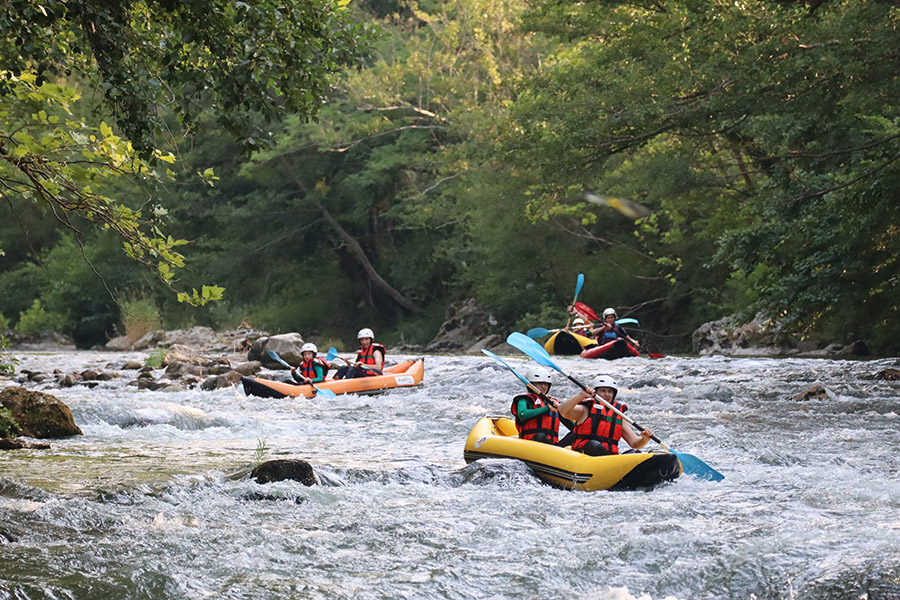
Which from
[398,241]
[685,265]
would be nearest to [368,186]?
[398,241]

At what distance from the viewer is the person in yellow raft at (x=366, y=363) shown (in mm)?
11929

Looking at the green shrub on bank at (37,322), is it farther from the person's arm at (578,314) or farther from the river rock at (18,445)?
the river rock at (18,445)

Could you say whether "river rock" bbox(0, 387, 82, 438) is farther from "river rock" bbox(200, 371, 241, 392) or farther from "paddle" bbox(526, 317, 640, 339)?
"paddle" bbox(526, 317, 640, 339)

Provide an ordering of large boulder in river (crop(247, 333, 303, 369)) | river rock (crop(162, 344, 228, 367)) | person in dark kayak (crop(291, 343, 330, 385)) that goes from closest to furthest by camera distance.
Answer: person in dark kayak (crop(291, 343, 330, 385)), large boulder in river (crop(247, 333, 303, 369)), river rock (crop(162, 344, 228, 367))

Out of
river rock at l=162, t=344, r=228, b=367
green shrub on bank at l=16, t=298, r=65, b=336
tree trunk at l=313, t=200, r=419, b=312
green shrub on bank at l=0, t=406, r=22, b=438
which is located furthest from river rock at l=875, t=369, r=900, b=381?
green shrub on bank at l=16, t=298, r=65, b=336

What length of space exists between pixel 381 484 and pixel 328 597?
88.0 inches

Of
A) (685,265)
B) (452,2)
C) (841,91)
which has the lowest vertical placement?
(685,265)

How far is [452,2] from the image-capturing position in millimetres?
25328

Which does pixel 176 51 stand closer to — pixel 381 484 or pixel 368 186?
pixel 381 484

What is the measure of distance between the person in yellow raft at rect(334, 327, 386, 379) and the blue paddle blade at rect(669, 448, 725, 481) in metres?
6.54

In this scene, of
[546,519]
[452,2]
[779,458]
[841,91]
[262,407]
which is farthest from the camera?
[452,2]

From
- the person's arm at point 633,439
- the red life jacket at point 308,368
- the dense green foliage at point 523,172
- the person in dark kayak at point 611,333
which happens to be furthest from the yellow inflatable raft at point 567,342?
the person's arm at point 633,439

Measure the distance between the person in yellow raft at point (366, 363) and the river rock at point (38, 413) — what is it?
432 cm

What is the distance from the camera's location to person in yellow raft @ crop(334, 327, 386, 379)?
39.1 feet
